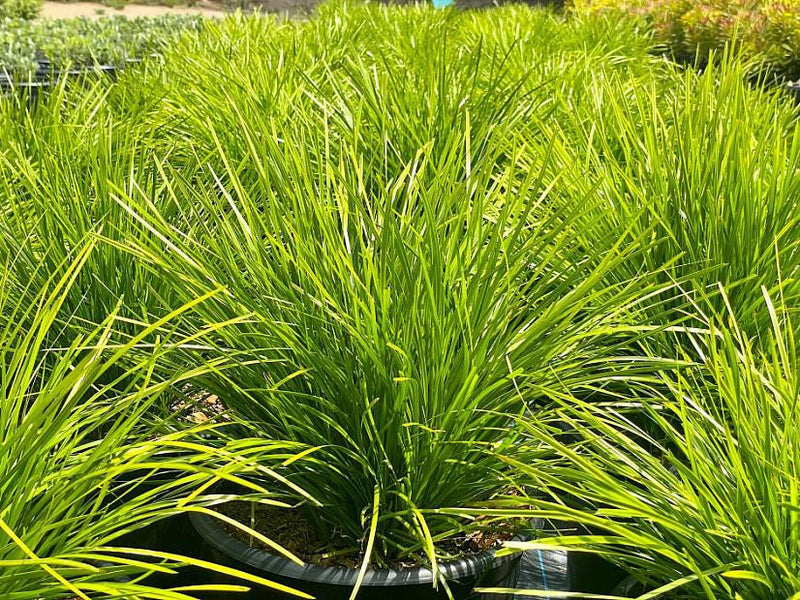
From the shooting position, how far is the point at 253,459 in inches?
37.6

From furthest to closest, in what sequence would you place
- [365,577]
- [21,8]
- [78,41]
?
[21,8] < [78,41] < [365,577]

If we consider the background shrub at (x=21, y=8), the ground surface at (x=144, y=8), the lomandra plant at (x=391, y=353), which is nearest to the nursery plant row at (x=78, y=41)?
the lomandra plant at (x=391, y=353)

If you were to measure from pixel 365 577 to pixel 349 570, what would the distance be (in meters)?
0.02

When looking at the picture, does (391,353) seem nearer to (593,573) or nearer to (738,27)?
(593,573)

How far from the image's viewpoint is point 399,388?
1.07 meters

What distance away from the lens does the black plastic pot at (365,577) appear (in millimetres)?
1013

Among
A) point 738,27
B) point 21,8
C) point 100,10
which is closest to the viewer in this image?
point 738,27

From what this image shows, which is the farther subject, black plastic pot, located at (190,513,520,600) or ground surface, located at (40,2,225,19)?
ground surface, located at (40,2,225,19)

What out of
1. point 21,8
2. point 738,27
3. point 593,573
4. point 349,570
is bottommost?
point 593,573

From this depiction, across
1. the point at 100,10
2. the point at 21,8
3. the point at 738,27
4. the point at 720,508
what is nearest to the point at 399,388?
the point at 720,508

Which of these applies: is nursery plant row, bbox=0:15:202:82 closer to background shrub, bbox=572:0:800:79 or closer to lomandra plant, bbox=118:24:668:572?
background shrub, bbox=572:0:800:79

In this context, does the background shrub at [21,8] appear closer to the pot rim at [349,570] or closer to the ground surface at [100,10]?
the ground surface at [100,10]

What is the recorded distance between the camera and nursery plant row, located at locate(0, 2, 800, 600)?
2.86 ft

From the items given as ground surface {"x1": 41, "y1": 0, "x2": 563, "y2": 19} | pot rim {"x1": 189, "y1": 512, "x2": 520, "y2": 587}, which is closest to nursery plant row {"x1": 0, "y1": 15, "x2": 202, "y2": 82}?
pot rim {"x1": 189, "y1": 512, "x2": 520, "y2": 587}
